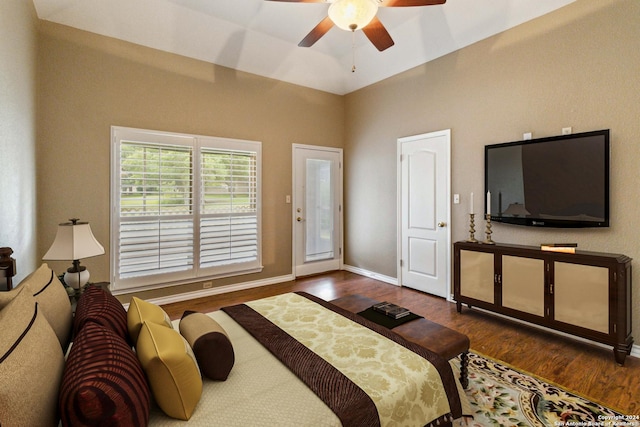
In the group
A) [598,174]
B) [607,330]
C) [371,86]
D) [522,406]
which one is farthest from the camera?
[371,86]

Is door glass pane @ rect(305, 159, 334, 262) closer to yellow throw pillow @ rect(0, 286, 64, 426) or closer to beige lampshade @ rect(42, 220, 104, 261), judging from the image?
beige lampshade @ rect(42, 220, 104, 261)

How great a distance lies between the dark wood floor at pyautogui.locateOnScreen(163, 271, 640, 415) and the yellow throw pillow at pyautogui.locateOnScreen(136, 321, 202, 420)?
2.50 meters

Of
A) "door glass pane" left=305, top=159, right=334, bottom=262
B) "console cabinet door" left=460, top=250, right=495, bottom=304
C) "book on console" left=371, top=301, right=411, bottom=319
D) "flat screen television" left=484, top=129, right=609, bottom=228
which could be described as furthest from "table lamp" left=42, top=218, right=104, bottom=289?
"flat screen television" left=484, top=129, right=609, bottom=228

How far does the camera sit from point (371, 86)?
16.8 ft

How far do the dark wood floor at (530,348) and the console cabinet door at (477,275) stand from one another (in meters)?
0.28

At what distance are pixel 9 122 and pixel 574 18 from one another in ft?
15.6

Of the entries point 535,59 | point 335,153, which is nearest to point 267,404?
point 535,59

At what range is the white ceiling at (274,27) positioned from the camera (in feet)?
10.8

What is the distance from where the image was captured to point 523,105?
335 centimetres

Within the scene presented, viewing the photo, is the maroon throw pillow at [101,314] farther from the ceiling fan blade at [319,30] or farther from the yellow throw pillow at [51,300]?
the ceiling fan blade at [319,30]

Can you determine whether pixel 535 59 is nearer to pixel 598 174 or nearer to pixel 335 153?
pixel 598 174

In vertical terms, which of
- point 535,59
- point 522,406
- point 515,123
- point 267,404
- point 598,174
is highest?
point 535,59

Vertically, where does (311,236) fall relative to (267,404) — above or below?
above

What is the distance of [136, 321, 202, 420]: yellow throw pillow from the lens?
1134 millimetres
